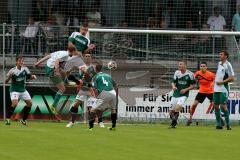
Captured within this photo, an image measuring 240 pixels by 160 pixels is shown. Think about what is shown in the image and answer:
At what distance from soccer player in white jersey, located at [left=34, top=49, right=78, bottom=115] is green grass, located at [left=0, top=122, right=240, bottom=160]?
15.2 feet

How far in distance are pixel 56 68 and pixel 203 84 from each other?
5.40 metres

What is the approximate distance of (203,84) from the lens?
28531mm

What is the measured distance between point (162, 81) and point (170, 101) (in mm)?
887

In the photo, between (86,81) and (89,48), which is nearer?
(86,81)

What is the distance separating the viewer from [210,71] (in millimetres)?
29172

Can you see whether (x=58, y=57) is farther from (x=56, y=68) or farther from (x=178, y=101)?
(x=178, y=101)

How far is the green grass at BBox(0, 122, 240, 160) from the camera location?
15156 millimetres

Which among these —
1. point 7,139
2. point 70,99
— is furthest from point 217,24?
point 7,139

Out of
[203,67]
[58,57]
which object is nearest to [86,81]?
[58,57]

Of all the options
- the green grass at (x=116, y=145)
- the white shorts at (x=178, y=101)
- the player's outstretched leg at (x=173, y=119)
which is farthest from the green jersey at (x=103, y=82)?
the white shorts at (x=178, y=101)

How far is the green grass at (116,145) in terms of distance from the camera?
597 inches

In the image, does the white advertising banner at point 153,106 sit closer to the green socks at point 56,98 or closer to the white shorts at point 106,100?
the green socks at point 56,98

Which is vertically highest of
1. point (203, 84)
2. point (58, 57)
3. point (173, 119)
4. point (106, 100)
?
point (58, 57)

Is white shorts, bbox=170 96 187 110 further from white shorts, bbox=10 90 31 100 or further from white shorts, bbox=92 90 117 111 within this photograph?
white shorts, bbox=10 90 31 100
